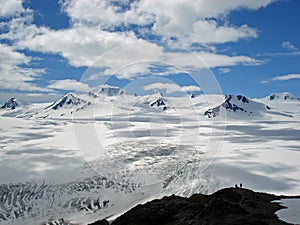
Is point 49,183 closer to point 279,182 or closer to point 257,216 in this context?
point 279,182

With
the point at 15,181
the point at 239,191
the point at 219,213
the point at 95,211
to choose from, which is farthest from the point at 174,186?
the point at 219,213

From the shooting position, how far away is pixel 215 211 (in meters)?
60.2

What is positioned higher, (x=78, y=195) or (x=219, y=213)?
(x=219, y=213)

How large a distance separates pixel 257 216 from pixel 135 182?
432ft

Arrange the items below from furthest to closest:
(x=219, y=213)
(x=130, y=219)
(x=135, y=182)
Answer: (x=135, y=182) → (x=130, y=219) → (x=219, y=213)

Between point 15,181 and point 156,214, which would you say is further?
point 15,181

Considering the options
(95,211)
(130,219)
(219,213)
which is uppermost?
(219,213)

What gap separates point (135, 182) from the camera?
182375 millimetres

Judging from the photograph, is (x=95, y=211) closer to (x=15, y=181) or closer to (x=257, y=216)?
(x=15, y=181)

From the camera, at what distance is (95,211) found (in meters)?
152

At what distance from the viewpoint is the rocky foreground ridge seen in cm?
5481

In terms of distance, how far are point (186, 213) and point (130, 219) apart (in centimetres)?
1225

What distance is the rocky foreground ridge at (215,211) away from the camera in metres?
54.8

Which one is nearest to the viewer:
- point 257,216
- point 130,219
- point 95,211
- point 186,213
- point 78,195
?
point 257,216
